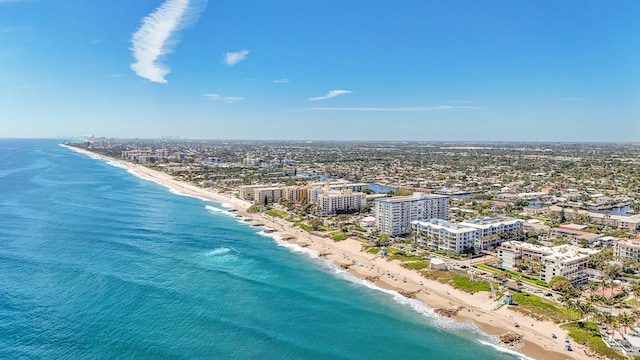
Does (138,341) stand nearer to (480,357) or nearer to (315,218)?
(480,357)

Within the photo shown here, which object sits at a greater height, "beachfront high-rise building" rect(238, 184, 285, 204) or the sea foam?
"beachfront high-rise building" rect(238, 184, 285, 204)

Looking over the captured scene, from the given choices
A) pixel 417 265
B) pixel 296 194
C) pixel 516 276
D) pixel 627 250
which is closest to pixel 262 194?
pixel 296 194

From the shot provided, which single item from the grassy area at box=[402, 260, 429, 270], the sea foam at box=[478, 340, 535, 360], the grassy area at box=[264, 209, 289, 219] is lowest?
the sea foam at box=[478, 340, 535, 360]

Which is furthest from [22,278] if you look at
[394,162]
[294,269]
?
[394,162]

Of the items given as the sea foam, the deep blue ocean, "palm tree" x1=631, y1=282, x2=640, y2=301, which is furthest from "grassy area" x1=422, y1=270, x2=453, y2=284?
Answer: "palm tree" x1=631, y1=282, x2=640, y2=301

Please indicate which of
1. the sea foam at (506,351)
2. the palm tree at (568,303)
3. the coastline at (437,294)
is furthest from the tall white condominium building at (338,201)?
the sea foam at (506,351)

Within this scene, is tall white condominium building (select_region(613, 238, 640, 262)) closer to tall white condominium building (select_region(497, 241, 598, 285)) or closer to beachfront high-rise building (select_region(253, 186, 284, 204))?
tall white condominium building (select_region(497, 241, 598, 285))

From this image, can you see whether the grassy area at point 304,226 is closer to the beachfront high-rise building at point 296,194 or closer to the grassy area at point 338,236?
the grassy area at point 338,236
